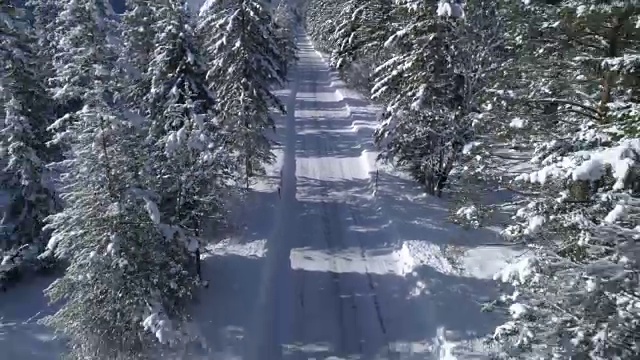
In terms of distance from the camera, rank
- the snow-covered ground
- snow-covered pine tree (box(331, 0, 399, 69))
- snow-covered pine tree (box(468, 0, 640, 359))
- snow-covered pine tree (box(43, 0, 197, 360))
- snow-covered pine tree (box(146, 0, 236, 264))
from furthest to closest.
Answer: snow-covered pine tree (box(331, 0, 399, 69)) < snow-covered pine tree (box(146, 0, 236, 264)) < the snow-covered ground < snow-covered pine tree (box(43, 0, 197, 360)) < snow-covered pine tree (box(468, 0, 640, 359))

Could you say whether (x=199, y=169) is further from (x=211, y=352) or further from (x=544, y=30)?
(x=544, y=30)

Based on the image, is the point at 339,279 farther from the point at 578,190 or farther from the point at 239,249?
the point at 578,190

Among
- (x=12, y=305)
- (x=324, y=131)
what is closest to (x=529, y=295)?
(x=12, y=305)

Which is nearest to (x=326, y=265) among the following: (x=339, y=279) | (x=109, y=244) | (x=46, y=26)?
(x=339, y=279)

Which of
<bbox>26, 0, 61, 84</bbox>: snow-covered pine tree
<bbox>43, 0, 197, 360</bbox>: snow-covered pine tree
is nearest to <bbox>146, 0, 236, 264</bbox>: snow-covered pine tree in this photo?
<bbox>43, 0, 197, 360</bbox>: snow-covered pine tree

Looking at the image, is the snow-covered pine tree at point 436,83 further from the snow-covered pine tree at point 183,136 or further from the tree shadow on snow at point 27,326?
the tree shadow on snow at point 27,326

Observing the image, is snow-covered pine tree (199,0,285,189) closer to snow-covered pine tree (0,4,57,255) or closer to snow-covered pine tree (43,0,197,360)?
snow-covered pine tree (0,4,57,255)

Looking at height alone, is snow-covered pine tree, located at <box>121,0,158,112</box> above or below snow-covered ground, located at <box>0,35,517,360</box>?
above

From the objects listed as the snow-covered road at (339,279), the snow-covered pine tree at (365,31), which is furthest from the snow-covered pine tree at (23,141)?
the snow-covered pine tree at (365,31)
